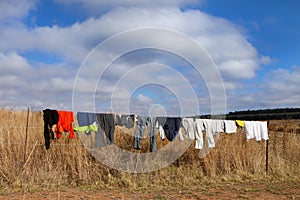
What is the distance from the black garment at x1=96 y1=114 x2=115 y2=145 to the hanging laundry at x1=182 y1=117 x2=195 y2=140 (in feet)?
7.44

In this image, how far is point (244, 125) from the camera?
413 inches

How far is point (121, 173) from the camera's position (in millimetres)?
8031

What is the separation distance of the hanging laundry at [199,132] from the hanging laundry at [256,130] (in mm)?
1849

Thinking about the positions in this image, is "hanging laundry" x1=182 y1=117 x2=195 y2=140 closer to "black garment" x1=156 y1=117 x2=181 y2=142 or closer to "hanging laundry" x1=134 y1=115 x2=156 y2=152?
"black garment" x1=156 y1=117 x2=181 y2=142

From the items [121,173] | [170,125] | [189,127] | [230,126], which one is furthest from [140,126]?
[230,126]

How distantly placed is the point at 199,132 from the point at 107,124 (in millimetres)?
2906

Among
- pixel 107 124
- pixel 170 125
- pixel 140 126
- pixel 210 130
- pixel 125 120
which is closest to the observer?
→ pixel 107 124

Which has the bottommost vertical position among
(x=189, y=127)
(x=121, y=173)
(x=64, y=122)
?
(x=121, y=173)

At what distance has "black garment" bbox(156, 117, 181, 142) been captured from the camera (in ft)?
30.1

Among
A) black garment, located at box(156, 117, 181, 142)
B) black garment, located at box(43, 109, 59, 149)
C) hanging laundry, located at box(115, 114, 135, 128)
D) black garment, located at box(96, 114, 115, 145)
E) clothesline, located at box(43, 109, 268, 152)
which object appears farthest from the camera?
black garment, located at box(156, 117, 181, 142)

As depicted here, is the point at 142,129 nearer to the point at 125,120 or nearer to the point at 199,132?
the point at 125,120

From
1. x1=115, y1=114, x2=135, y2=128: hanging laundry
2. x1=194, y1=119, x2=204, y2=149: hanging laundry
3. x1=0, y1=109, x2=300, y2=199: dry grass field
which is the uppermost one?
x1=115, y1=114, x2=135, y2=128: hanging laundry

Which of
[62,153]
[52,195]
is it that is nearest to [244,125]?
[62,153]

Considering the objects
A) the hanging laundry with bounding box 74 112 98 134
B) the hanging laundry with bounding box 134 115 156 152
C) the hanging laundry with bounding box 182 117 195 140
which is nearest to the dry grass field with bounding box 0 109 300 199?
the hanging laundry with bounding box 134 115 156 152
